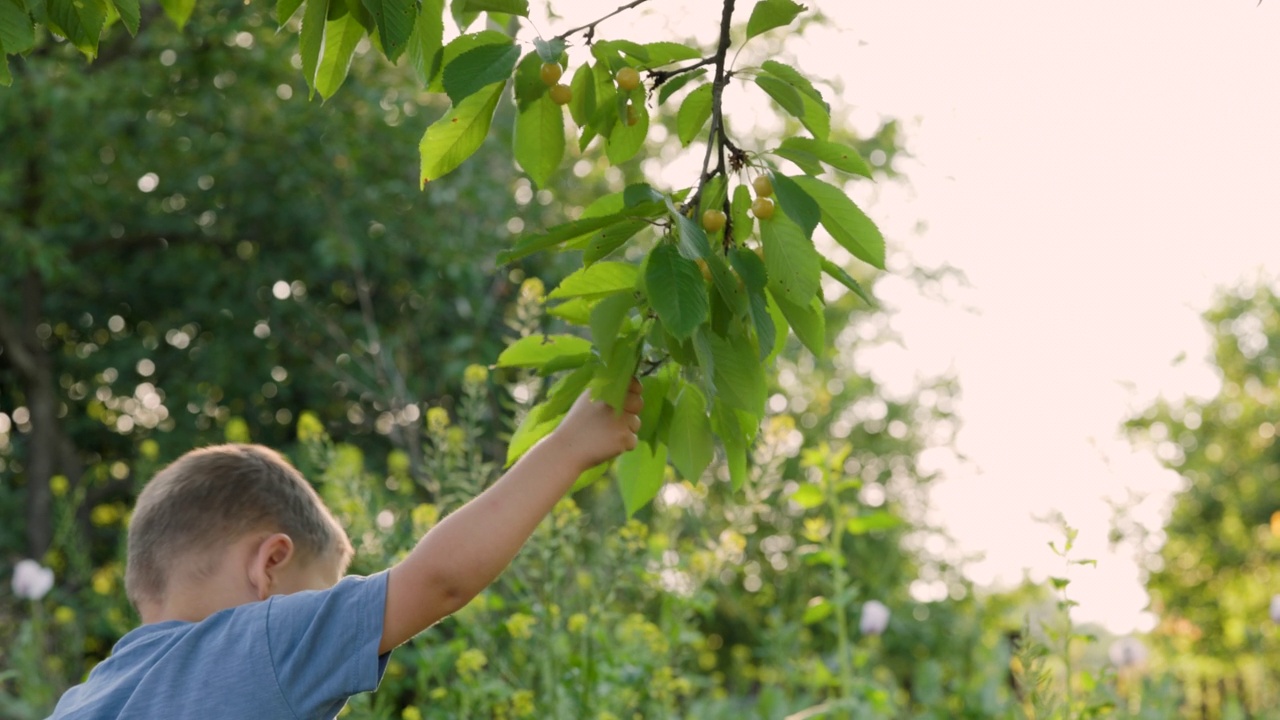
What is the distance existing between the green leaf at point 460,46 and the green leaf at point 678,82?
14 centimetres

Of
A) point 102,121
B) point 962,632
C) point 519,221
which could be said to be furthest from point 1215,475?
point 102,121

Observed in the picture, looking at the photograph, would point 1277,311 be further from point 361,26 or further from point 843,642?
point 361,26

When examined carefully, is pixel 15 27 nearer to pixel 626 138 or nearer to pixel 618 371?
pixel 626 138

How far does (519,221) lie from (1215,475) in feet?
15.3

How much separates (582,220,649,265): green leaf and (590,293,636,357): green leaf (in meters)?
0.04

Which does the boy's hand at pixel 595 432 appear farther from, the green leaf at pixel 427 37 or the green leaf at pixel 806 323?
the green leaf at pixel 427 37

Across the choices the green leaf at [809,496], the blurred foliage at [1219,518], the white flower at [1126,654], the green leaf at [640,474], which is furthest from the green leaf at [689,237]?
the blurred foliage at [1219,518]

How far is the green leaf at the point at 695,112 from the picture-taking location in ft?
4.88

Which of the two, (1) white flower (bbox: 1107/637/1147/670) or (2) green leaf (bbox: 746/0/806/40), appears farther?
(1) white flower (bbox: 1107/637/1147/670)

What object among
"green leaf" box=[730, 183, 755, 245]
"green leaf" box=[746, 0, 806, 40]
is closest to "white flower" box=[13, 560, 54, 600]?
"green leaf" box=[730, 183, 755, 245]

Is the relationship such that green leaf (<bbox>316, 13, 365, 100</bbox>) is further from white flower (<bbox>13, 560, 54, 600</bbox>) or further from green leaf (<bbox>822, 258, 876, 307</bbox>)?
white flower (<bbox>13, 560, 54, 600</bbox>)

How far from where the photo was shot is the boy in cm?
138

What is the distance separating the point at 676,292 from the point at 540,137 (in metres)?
0.43

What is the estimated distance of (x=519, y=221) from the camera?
570cm
